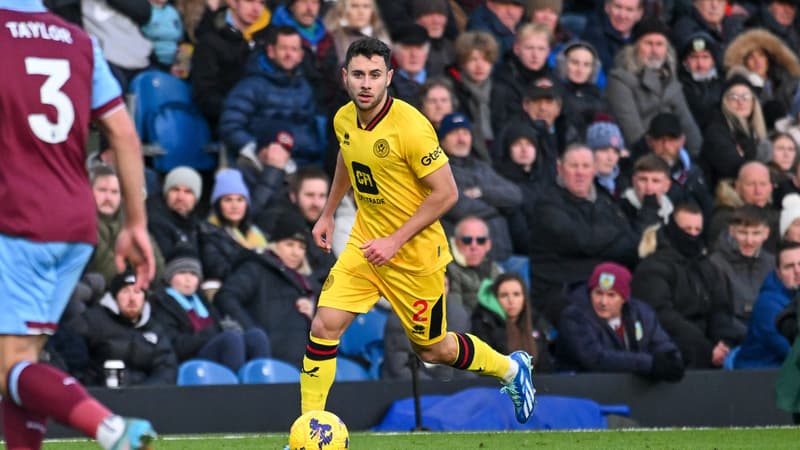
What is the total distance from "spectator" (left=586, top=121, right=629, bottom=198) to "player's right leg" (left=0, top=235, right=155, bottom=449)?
9.79 meters

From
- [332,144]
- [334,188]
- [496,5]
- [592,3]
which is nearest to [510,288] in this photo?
[332,144]

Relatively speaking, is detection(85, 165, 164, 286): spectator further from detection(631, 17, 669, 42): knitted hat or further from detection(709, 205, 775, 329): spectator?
detection(631, 17, 669, 42): knitted hat

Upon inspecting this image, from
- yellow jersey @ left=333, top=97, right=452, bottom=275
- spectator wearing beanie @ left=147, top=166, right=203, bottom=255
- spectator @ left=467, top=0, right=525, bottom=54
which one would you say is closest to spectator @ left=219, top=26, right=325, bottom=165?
→ spectator wearing beanie @ left=147, top=166, right=203, bottom=255

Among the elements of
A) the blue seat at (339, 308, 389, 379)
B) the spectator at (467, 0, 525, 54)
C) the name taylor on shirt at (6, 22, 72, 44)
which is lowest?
the blue seat at (339, 308, 389, 379)

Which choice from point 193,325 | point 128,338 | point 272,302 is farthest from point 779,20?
point 128,338

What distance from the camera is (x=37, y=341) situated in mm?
6734

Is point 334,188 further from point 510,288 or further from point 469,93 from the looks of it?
point 469,93

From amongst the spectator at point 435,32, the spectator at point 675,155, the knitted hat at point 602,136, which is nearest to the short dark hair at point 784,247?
the spectator at point 675,155

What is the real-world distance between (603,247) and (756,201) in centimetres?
190

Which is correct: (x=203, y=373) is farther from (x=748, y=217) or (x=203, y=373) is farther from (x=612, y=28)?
(x=612, y=28)

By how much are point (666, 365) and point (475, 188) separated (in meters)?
2.38

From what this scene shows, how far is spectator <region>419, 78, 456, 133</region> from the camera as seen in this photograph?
49.7 ft

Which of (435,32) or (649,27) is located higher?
(649,27)

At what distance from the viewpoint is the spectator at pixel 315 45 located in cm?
1552
